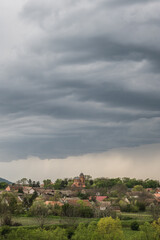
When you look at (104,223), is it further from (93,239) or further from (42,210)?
(42,210)

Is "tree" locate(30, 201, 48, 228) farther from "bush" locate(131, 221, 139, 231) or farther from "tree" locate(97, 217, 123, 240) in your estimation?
"tree" locate(97, 217, 123, 240)

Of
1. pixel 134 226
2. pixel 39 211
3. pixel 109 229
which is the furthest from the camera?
pixel 39 211

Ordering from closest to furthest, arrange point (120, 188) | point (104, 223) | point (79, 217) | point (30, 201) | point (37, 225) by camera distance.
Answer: point (104, 223) < point (37, 225) < point (79, 217) < point (30, 201) < point (120, 188)

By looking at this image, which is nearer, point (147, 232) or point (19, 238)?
point (19, 238)

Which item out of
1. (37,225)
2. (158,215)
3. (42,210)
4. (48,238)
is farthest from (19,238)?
(158,215)

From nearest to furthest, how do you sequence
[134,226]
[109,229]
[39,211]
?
[109,229] → [134,226] → [39,211]

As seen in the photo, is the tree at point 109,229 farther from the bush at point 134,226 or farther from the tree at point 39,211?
the tree at point 39,211

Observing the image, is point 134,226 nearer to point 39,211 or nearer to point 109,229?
point 109,229

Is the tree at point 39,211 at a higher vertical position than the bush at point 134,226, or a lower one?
higher

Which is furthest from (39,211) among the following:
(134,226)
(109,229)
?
(109,229)

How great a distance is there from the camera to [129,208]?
11581 centimetres

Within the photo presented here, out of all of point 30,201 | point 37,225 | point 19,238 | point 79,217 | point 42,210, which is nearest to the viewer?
point 19,238

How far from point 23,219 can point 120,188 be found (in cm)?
9421

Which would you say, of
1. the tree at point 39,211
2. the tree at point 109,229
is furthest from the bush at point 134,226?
the tree at point 39,211
